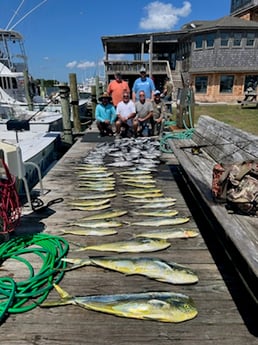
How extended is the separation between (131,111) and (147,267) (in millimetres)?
5865

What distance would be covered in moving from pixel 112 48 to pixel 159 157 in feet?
87.8

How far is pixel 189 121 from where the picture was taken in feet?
28.8

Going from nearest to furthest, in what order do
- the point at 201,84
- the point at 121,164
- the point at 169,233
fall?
the point at 169,233
the point at 121,164
the point at 201,84

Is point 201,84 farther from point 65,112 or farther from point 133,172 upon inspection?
point 133,172

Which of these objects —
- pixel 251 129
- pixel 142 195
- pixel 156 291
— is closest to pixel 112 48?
pixel 251 129

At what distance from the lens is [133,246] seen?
8.91ft

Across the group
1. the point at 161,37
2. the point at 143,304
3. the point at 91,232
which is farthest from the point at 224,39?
the point at 143,304

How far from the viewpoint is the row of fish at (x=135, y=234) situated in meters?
1.99

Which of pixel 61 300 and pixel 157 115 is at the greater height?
pixel 157 115

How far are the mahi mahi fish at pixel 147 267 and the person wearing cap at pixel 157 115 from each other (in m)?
6.33

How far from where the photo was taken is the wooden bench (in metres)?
1.97


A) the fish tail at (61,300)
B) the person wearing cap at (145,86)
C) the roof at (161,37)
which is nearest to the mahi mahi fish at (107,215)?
the fish tail at (61,300)

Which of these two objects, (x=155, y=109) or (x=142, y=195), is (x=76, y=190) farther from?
(x=155, y=109)

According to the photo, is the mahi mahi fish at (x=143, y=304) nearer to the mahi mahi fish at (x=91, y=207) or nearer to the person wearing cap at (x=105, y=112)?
the mahi mahi fish at (x=91, y=207)
